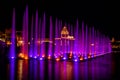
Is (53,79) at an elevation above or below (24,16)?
below

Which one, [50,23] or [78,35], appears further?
[78,35]

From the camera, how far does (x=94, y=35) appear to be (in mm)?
55875

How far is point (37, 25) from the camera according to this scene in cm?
3416

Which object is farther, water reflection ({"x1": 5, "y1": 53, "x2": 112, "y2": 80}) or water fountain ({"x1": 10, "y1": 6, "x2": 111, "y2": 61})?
water fountain ({"x1": 10, "y1": 6, "x2": 111, "y2": 61})

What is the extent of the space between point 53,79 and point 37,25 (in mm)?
20358

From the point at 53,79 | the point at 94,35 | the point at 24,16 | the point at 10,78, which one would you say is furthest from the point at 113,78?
the point at 94,35

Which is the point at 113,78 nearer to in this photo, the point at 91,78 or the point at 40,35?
the point at 91,78

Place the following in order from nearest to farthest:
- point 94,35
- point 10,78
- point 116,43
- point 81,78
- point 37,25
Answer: point 10,78 → point 81,78 → point 37,25 → point 94,35 → point 116,43

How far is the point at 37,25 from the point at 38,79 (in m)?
20.5

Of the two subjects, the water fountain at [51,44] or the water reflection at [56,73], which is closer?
the water reflection at [56,73]

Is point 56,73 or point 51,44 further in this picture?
point 51,44

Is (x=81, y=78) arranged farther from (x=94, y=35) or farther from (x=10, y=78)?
(x=94, y=35)

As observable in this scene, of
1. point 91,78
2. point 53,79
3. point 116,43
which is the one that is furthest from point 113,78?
point 116,43

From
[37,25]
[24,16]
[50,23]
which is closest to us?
[24,16]
